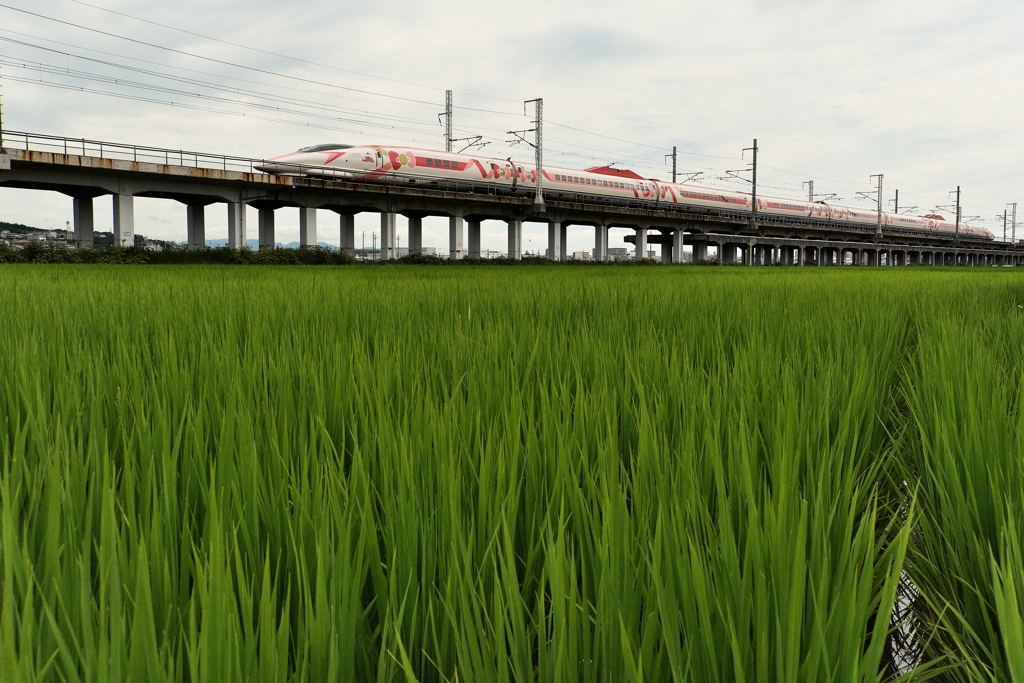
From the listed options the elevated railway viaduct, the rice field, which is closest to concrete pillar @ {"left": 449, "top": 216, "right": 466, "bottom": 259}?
the elevated railway viaduct

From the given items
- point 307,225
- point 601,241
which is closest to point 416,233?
point 307,225

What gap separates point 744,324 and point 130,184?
30065 mm

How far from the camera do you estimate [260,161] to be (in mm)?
30031

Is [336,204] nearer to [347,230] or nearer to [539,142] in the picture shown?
[347,230]

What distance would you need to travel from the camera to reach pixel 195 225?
31.7m

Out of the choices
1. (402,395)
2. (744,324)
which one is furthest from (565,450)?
(744,324)

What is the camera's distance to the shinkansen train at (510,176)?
3086 centimetres

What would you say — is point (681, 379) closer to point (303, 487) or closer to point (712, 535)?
point (712, 535)

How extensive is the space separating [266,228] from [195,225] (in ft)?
13.1

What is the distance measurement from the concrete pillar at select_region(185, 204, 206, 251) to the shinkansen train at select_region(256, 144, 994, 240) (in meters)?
4.35

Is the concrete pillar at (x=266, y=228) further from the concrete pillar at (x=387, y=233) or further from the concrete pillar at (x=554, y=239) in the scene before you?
the concrete pillar at (x=554, y=239)

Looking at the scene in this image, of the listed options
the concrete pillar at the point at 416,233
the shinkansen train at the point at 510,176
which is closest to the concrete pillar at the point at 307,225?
the shinkansen train at the point at 510,176

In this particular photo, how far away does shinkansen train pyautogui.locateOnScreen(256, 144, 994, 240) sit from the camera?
30.9 m

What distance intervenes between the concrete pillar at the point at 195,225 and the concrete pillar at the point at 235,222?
2.09m
